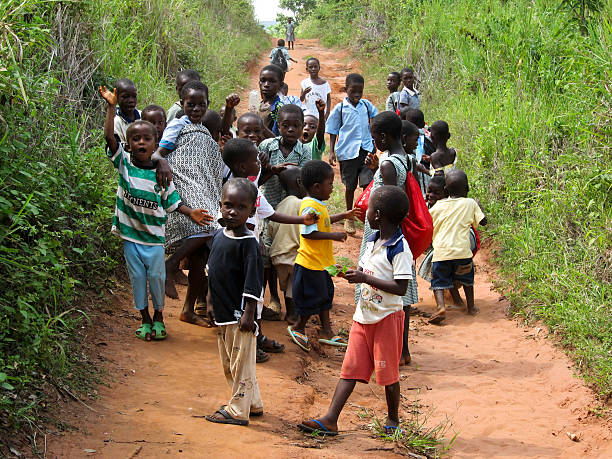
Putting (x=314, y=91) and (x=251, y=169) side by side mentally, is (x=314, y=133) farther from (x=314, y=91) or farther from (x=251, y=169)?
(x=314, y=91)

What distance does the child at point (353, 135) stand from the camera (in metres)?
8.47

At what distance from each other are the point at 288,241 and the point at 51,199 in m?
2.15

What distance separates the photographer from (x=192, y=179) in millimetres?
5137

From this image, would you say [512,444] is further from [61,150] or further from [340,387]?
[61,150]

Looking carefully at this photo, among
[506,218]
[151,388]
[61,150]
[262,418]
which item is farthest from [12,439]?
[506,218]

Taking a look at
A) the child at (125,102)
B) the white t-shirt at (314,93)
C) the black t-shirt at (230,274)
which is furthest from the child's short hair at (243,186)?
the white t-shirt at (314,93)

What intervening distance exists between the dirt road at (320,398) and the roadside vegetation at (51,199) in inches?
10.6

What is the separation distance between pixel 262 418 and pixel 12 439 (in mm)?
1431

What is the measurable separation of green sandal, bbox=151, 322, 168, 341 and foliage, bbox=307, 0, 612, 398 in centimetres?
335

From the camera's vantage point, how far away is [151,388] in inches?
163

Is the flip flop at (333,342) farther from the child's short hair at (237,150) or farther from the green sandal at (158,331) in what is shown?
the child's short hair at (237,150)

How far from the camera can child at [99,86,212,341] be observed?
4625 mm

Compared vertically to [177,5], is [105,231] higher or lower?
lower

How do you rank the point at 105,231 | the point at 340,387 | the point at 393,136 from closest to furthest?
the point at 340,387, the point at 393,136, the point at 105,231
